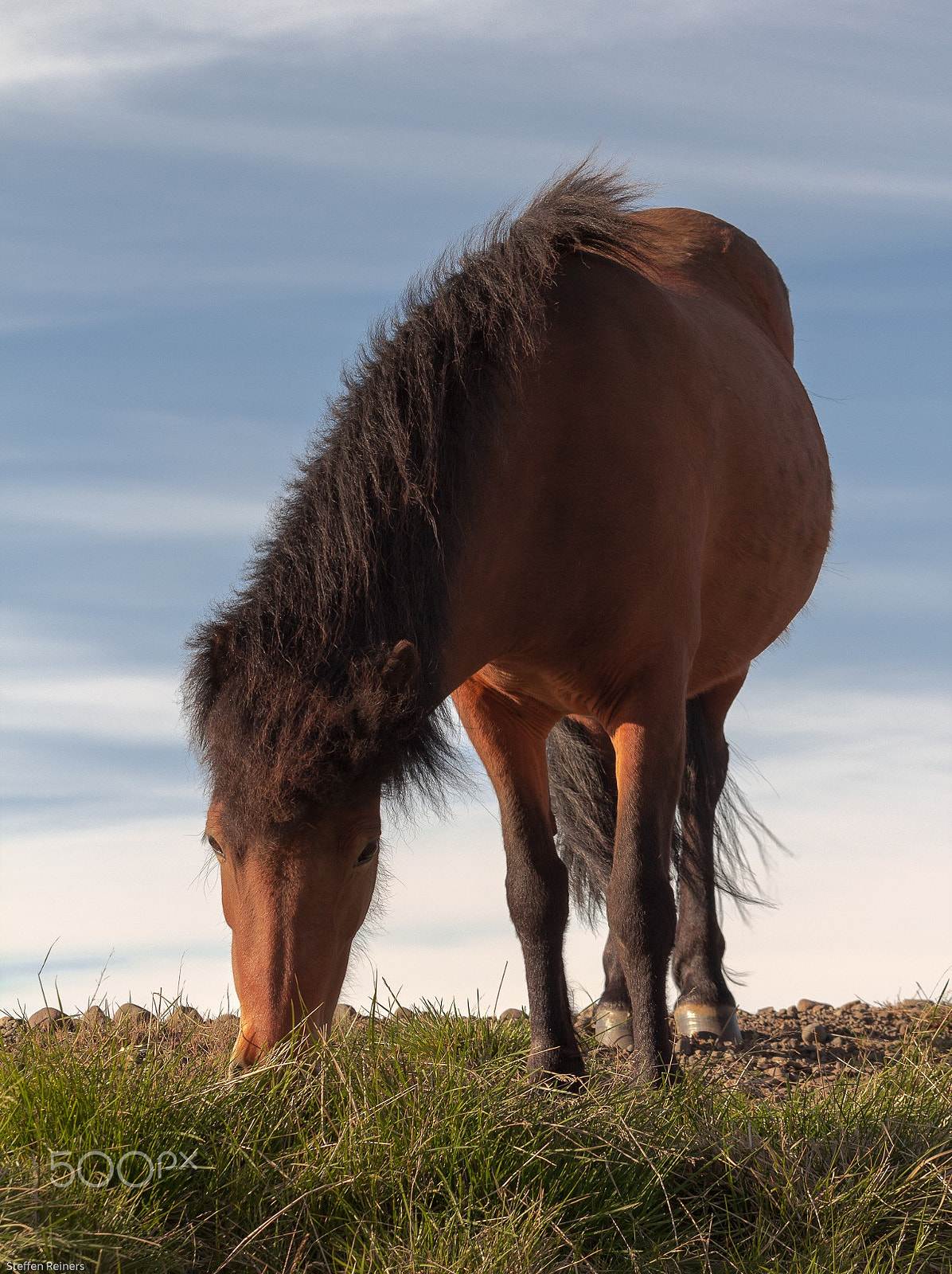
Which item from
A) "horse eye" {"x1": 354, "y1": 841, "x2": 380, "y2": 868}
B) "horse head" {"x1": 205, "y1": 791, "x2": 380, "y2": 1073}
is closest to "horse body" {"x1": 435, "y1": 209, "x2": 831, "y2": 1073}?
"horse eye" {"x1": 354, "y1": 841, "x2": 380, "y2": 868}

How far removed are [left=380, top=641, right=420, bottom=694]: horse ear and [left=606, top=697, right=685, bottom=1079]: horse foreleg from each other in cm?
103

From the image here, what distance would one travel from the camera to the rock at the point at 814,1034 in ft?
19.1

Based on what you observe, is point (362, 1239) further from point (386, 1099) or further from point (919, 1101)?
point (919, 1101)

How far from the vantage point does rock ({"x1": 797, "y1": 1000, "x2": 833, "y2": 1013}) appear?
7363 millimetres

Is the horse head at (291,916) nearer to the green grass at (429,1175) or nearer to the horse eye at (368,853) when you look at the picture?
the horse eye at (368,853)

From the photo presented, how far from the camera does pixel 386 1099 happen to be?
2.79 meters

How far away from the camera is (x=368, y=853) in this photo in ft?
11.5

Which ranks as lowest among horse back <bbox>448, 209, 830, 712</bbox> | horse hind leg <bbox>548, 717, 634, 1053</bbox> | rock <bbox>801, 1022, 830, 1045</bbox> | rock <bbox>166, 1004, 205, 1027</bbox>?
rock <bbox>801, 1022, 830, 1045</bbox>

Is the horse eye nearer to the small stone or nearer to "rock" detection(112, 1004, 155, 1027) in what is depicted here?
"rock" detection(112, 1004, 155, 1027)

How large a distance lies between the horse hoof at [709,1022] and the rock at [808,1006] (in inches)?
53.4

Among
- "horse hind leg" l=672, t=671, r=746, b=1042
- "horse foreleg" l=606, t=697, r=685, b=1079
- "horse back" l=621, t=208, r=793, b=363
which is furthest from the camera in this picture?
"horse back" l=621, t=208, r=793, b=363

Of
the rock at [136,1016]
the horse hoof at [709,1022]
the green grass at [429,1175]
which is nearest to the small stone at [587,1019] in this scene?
the horse hoof at [709,1022]

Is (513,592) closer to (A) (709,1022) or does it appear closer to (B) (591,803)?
(B) (591,803)

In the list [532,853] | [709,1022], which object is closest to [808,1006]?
[709,1022]
